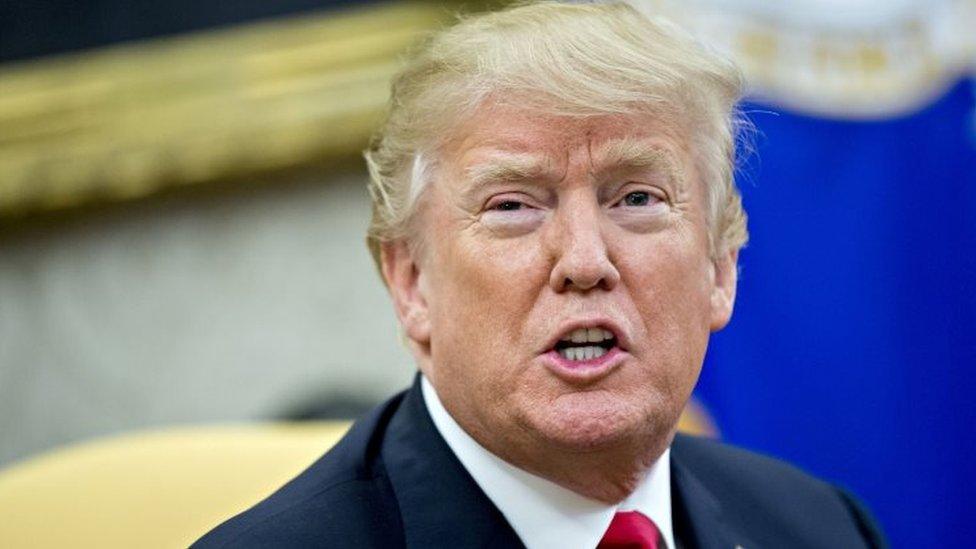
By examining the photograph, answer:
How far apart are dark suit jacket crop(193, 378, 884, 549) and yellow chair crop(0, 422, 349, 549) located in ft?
1.12

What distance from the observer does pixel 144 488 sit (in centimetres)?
242

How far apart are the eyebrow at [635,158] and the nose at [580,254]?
6cm

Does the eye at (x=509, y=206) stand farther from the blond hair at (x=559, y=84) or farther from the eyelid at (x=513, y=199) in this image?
the blond hair at (x=559, y=84)

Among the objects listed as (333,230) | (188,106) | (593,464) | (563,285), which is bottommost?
(593,464)

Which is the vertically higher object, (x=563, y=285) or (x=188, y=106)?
(x=188, y=106)

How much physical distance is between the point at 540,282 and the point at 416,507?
0.36 m

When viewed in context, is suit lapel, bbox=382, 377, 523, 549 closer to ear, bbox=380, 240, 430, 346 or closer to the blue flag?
ear, bbox=380, 240, 430, 346

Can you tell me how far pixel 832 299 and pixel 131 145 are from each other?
1.88 m

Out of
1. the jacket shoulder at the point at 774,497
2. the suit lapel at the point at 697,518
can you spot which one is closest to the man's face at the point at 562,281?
the suit lapel at the point at 697,518

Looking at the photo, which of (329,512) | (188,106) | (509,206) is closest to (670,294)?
(509,206)

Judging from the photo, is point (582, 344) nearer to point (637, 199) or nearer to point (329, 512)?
point (637, 199)

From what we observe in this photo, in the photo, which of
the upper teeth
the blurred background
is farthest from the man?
the blurred background

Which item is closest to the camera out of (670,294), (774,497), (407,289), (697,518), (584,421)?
(584,421)

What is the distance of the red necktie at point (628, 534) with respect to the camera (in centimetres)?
197
